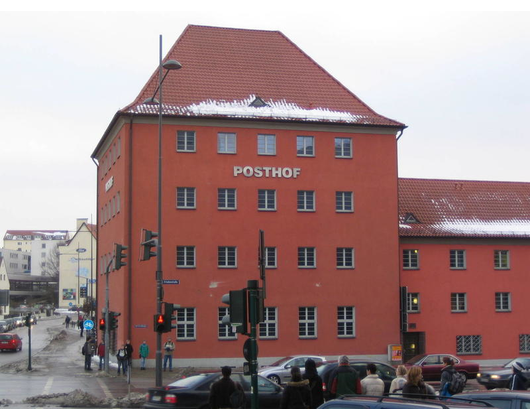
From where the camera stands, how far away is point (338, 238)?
139 feet

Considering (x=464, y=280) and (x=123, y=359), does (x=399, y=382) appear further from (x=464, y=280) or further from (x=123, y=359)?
(x=464, y=280)

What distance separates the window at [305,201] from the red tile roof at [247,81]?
444cm

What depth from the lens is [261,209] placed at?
136ft

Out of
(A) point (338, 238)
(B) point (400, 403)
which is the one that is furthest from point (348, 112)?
(B) point (400, 403)

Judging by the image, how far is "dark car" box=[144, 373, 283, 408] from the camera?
57.4 ft

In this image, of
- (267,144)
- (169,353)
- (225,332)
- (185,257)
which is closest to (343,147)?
(267,144)

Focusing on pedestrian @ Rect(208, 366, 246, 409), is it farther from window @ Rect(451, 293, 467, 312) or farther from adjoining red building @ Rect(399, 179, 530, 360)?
window @ Rect(451, 293, 467, 312)

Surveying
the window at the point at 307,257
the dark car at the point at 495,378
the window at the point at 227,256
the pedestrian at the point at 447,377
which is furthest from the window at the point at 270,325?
the pedestrian at the point at 447,377

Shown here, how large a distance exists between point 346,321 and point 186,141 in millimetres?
13534

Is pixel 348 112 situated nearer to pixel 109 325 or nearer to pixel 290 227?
pixel 290 227

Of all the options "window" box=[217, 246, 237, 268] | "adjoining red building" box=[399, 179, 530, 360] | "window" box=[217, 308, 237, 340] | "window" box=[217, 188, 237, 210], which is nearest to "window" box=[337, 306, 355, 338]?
"adjoining red building" box=[399, 179, 530, 360]

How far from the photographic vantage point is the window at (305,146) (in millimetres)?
42469

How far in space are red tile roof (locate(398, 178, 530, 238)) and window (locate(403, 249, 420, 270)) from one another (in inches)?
41.6
